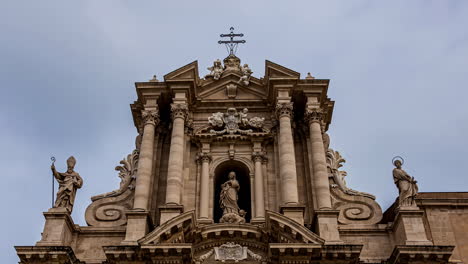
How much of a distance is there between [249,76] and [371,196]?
19.6 ft

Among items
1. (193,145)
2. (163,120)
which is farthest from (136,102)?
(193,145)

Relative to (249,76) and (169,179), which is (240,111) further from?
(169,179)

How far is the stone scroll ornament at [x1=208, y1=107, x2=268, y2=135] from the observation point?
66.3 ft

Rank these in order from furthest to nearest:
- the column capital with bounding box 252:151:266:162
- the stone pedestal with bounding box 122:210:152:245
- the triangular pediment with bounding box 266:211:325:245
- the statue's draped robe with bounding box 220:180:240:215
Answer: the column capital with bounding box 252:151:266:162 < the statue's draped robe with bounding box 220:180:240:215 < the stone pedestal with bounding box 122:210:152:245 < the triangular pediment with bounding box 266:211:325:245

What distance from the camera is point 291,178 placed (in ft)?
60.1

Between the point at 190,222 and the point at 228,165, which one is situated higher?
the point at 228,165

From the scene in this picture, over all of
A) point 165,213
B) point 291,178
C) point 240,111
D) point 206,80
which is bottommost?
point 165,213

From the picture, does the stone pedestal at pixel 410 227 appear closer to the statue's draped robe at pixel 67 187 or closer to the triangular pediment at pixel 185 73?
the triangular pediment at pixel 185 73

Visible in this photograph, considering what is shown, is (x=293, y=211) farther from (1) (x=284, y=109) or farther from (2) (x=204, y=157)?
(1) (x=284, y=109)

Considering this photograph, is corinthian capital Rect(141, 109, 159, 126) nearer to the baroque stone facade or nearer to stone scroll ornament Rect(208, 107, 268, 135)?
the baroque stone facade

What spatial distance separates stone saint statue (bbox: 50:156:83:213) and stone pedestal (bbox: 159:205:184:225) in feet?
7.93

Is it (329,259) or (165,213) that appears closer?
(329,259)

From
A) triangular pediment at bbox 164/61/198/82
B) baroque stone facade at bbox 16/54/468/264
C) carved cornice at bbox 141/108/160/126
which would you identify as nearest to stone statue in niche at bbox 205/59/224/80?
baroque stone facade at bbox 16/54/468/264

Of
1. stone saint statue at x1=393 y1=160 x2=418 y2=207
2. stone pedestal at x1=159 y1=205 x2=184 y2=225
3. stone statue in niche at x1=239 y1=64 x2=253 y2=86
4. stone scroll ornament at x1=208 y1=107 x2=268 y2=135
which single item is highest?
stone statue in niche at x1=239 y1=64 x2=253 y2=86
